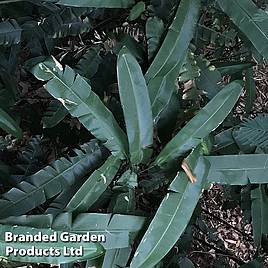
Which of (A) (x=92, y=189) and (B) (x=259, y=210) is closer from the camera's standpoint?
(A) (x=92, y=189)

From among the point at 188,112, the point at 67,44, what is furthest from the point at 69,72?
the point at 67,44

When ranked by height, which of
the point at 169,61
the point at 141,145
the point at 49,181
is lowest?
the point at 49,181

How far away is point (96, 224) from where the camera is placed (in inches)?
33.5

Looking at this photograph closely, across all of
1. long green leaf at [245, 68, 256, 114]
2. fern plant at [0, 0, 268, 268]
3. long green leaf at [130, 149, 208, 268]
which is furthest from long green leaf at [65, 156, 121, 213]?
long green leaf at [245, 68, 256, 114]

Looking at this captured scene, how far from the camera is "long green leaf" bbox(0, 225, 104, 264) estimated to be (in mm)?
789

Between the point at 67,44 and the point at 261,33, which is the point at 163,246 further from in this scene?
the point at 67,44

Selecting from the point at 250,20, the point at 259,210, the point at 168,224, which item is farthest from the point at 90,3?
the point at 259,210

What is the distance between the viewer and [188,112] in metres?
0.99

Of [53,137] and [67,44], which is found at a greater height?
[67,44]

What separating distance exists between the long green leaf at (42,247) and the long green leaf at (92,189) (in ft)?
0.28

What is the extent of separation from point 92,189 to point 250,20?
385 millimetres

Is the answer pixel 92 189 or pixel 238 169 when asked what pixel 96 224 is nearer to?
pixel 92 189

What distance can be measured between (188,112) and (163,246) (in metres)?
0.26

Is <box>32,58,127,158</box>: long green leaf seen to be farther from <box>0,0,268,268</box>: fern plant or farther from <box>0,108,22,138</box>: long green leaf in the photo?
<box>0,108,22,138</box>: long green leaf
